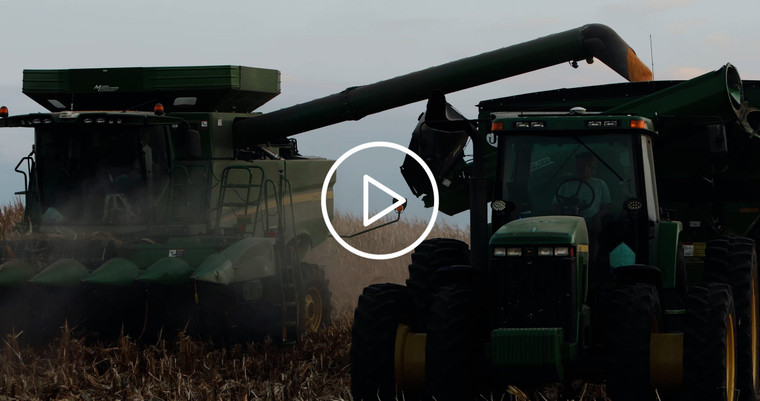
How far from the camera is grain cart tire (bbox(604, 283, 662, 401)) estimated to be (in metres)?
6.82

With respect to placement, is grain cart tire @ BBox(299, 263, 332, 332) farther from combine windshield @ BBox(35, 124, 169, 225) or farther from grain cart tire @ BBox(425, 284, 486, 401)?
grain cart tire @ BBox(425, 284, 486, 401)

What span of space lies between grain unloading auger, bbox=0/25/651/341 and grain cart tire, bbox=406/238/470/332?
2.70m

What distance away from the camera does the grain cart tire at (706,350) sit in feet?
22.5

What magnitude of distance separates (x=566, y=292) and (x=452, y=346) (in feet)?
2.57

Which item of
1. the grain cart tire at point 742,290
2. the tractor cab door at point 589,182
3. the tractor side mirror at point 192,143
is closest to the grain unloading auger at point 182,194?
the tractor side mirror at point 192,143

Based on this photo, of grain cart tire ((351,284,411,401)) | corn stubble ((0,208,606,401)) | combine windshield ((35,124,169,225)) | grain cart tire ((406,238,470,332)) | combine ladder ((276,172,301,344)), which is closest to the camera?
grain cart tire ((351,284,411,401))

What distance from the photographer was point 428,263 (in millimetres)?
8773

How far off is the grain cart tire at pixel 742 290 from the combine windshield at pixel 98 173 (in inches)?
264

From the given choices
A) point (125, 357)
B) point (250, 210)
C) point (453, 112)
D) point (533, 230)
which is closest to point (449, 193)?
point (453, 112)

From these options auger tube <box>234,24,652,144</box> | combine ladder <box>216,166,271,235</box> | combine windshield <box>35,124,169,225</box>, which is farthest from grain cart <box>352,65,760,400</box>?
combine windshield <box>35,124,169,225</box>

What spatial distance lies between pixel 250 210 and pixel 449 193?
2.92 m

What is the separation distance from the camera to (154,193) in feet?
42.2

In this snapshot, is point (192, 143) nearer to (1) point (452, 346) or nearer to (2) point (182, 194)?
(2) point (182, 194)

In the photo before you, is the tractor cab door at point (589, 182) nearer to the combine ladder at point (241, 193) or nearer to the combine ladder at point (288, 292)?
the combine ladder at point (288, 292)
